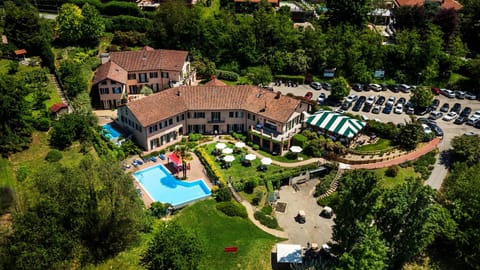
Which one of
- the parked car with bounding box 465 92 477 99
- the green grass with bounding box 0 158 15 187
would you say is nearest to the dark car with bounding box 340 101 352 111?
the parked car with bounding box 465 92 477 99

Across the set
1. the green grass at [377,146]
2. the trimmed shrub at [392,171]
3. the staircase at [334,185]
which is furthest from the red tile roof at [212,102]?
the trimmed shrub at [392,171]

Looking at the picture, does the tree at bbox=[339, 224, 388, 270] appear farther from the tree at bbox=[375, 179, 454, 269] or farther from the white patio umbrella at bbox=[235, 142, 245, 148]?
the white patio umbrella at bbox=[235, 142, 245, 148]

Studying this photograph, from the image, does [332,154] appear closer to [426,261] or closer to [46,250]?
[426,261]

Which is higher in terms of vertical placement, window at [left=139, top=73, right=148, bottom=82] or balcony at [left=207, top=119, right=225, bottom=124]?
window at [left=139, top=73, right=148, bottom=82]

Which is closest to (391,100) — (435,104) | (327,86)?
(435,104)

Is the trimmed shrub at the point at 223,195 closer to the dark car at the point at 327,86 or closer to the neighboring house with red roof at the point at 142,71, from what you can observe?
the neighboring house with red roof at the point at 142,71

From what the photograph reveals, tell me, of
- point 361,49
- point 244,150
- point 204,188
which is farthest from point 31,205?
point 361,49

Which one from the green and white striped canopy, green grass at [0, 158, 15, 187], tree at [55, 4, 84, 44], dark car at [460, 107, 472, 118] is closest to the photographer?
green grass at [0, 158, 15, 187]
